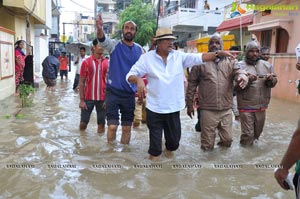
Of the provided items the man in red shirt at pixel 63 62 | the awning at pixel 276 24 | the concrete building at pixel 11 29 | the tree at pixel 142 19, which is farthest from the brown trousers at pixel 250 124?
the tree at pixel 142 19

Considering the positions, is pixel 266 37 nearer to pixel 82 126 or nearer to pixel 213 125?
pixel 82 126

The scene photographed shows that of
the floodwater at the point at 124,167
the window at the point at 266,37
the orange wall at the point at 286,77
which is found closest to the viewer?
the floodwater at the point at 124,167

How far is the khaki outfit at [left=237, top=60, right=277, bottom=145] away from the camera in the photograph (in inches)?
219

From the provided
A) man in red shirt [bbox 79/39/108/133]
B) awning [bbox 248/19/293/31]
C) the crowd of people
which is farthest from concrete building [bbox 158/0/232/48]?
the crowd of people

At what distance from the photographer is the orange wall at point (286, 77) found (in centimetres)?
1212

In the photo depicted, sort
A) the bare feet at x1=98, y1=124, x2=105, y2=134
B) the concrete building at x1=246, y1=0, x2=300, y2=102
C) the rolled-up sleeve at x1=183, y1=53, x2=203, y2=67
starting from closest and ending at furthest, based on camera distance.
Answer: the rolled-up sleeve at x1=183, y1=53, x2=203, y2=67 → the bare feet at x1=98, y1=124, x2=105, y2=134 → the concrete building at x1=246, y1=0, x2=300, y2=102

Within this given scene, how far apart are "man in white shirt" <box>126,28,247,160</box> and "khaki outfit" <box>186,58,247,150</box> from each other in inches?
24.2

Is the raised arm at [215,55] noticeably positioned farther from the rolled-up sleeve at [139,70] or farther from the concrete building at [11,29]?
the concrete building at [11,29]

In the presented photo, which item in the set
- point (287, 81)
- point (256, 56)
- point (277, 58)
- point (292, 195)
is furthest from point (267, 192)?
point (277, 58)

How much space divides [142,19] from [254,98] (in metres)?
30.5

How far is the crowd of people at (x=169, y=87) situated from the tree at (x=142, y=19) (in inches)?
1133

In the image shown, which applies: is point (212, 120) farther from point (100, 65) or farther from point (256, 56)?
point (100, 65)

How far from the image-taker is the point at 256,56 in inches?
220

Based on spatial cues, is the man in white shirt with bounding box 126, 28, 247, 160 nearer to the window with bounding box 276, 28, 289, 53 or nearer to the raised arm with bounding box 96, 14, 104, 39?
the raised arm with bounding box 96, 14, 104, 39
